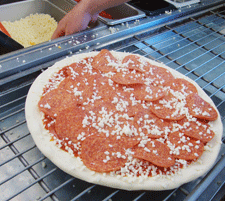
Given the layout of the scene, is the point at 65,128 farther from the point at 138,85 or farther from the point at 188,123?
the point at 188,123

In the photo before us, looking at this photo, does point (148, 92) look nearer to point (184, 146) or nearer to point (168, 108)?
point (168, 108)

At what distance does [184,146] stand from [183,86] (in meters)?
0.44

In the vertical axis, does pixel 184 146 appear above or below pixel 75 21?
below

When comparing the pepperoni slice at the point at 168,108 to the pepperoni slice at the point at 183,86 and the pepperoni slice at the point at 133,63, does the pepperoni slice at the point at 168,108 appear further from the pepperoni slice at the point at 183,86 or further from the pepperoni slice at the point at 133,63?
the pepperoni slice at the point at 133,63

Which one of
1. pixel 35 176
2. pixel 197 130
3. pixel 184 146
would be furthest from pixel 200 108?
pixel 35 176

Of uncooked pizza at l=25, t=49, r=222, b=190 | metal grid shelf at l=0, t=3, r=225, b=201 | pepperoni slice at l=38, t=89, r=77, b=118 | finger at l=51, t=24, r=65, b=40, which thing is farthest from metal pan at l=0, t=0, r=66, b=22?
pepperoni slice at l=38, t=89, r=77, b=118

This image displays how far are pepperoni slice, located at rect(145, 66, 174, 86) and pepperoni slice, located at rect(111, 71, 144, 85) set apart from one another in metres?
0.06

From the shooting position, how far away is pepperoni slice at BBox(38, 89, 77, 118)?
109cm

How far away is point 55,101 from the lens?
113 cm

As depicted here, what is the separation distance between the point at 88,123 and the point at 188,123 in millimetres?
542

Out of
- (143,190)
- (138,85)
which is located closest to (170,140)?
(143,190)

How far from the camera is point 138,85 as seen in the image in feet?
4.39

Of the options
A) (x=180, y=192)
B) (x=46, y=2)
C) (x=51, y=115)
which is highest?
(x=46, y=2)

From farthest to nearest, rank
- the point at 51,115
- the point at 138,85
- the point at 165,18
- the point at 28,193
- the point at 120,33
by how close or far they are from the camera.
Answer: the point at 165,18
the point at 120,33
the point at 138,85
the point at 51,115
the point at 28,193
